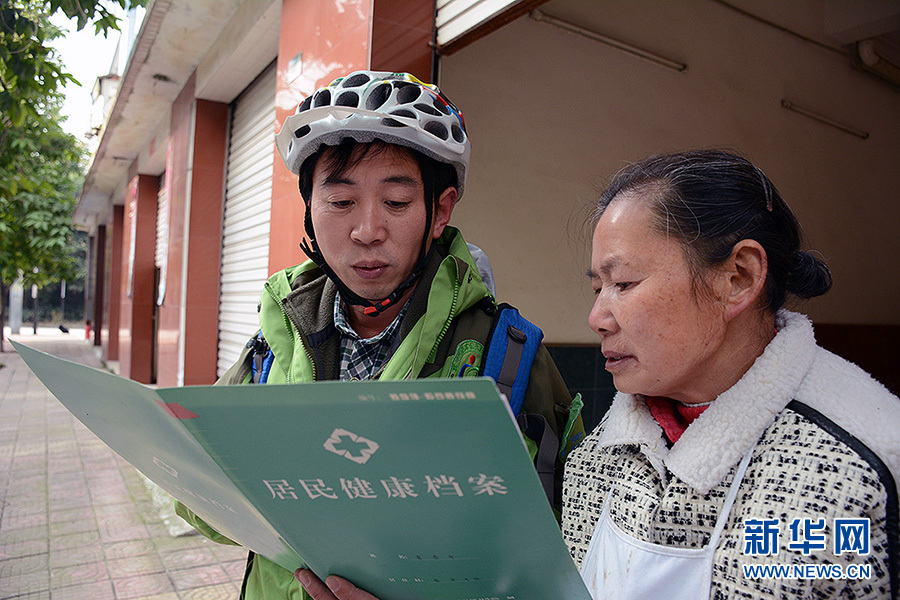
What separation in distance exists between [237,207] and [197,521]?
20.0 feet

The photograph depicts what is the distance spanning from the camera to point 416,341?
4.35 feet

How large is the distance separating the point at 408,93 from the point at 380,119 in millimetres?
132

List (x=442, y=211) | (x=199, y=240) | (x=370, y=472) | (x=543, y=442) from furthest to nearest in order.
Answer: (x=199, y=240)
(x=442, y=211)
(x=543, y=442)
(x=370, y=472)

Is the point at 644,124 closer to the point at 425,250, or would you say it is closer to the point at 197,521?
the point at 425,250

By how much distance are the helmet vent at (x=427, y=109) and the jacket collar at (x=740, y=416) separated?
808mm

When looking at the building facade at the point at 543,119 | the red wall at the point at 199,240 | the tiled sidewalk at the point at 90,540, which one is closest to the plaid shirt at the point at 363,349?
the building facade at the point at 543,119

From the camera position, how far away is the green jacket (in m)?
1.32

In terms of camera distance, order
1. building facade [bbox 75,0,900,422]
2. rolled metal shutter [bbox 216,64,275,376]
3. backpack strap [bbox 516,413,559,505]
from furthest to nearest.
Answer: rolled metal shutter [bbox 216,64,275,376]
building facade [bbox 75,0,900,422]
backpack strap [bbox 516,413,559,505]

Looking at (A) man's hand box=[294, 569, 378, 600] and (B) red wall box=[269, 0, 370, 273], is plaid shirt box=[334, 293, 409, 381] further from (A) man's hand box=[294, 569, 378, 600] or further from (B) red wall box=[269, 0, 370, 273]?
(B) red wall box=[269, 0, 370, 273]

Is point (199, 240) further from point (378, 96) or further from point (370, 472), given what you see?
point (370, 472)

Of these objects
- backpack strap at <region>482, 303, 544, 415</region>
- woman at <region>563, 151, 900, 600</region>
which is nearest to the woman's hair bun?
woman at <region>563, 151, 900, 600</region>

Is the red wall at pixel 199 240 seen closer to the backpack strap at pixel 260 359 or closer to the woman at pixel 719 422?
the backpack strap at pixel 260 359

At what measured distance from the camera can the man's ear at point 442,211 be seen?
1.46 meters

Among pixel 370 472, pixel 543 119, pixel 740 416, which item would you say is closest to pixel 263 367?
pixel 370 472
